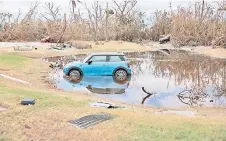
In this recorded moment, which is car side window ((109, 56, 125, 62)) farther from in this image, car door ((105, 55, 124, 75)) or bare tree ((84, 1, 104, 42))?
bare tree ((84, 1, 104, 42))

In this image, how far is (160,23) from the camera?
4991 centimetres

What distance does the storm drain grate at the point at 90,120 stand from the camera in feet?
34.5

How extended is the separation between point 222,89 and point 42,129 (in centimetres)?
1197

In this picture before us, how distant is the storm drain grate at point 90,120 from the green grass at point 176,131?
3.28 ft

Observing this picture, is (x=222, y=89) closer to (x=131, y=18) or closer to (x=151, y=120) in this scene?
(x=151, y=120)

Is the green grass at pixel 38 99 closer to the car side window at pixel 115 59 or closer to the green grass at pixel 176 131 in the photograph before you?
the green grass at pixel 176 131

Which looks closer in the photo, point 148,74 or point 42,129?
point 42,129

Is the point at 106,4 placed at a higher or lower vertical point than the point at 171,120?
higher

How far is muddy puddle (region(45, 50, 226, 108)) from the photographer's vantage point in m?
17.1

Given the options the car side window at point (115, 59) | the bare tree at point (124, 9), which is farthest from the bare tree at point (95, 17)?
the car side window at point (115, 59)

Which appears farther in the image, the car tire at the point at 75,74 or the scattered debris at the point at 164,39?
the scattered debris at the point at 164,39

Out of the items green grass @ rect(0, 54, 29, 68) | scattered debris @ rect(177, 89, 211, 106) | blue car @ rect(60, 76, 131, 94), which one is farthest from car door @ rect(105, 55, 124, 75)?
green grass @ rect(0, 54, 29, 68)

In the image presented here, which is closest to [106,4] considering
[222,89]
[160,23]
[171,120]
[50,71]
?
A: [160,23]

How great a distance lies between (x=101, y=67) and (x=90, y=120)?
11.7 metres
